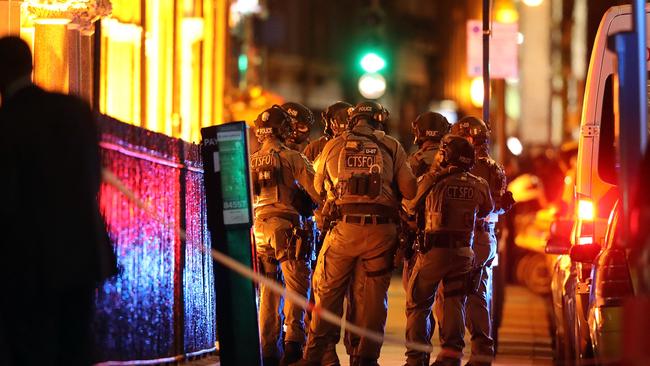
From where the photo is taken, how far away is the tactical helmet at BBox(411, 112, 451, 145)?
13469 millimetres

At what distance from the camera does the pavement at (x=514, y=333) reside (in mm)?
14648

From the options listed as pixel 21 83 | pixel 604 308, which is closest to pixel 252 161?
pixel 604 308

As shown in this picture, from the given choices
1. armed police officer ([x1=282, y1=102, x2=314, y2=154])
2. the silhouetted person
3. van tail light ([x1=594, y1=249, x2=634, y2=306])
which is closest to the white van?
van tail light ([x1=594, y1=249, x2=634, y2=306])

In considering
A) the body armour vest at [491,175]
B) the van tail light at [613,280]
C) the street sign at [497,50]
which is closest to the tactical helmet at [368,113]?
the body armour vest at [491,175]

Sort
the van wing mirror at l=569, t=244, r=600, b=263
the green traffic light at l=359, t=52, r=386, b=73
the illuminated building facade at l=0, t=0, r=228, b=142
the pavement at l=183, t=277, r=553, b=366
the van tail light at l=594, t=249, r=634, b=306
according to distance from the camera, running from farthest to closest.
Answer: the green traffic light at l=359, t=52, r=386, b=73 → the pavement at l=183, t=277, r=553, b=366 → the illuminated building facade at l=0, t=0, r=228, b=142 → the van wing mirror at l=569, t=244, r=600, b=263 → the van tail light at l=594, t=249, r=634, b=306

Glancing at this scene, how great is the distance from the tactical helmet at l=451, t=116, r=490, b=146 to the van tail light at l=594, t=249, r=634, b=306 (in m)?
3.38

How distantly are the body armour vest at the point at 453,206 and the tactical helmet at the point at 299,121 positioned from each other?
7.17 ft

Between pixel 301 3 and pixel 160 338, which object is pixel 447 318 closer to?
pixel 160 338

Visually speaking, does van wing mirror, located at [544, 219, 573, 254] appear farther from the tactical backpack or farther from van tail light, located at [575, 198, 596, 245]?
the tactical backpack

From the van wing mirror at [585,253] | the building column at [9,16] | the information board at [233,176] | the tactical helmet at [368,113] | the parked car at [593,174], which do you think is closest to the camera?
the information board at [233,176]

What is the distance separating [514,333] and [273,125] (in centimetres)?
625

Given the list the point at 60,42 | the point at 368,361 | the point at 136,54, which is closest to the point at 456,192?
the point at 368,361

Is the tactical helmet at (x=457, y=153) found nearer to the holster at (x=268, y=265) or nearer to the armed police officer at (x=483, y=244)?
the armed police officer at (x=483, y=244)

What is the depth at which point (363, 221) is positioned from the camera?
12117 mm
